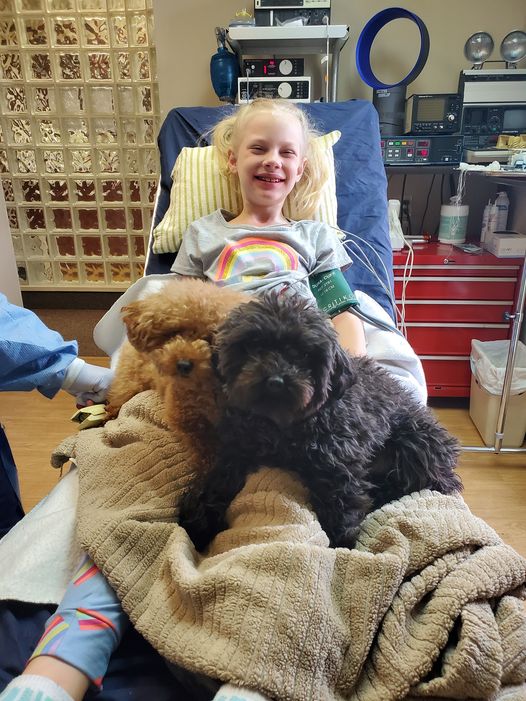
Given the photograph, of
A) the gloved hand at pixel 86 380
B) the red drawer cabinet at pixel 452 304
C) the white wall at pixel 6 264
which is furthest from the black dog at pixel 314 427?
the white wall at pixel 6 264

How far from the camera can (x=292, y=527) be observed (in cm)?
54

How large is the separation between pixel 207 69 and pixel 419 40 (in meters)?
0.94

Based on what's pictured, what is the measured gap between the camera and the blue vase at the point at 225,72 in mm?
2025

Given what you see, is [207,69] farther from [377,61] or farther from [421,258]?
[421,258]

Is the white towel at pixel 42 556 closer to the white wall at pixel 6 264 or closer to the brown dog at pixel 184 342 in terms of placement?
the brown dog at pixel 184 342

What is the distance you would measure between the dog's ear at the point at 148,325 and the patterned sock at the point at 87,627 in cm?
33

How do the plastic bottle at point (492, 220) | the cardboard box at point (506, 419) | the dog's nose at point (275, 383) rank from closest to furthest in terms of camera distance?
the dog's nose at point (275, 383), the cardboard box at point (506, 419), the plastic bottle at point (492, 220)

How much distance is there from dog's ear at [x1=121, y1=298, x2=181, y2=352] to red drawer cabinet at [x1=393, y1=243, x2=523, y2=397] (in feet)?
5.02

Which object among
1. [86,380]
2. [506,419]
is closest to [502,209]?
[506,419]

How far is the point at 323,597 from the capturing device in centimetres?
51

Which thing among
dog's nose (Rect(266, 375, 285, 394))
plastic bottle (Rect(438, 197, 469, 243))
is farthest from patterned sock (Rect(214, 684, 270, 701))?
plastic bottle (Rect(438, 197, 469, 243))

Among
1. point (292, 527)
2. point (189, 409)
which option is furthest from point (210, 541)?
point (189, 409)

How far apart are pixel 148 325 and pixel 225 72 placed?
6.35 feet

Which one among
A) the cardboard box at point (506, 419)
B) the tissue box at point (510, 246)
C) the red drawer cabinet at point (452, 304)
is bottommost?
the cardboard box at point (506, 419)
